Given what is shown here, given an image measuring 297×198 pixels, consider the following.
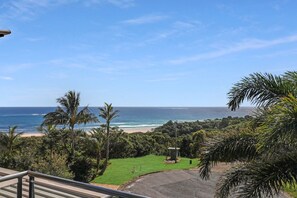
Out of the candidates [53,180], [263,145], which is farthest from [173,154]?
[53,180]

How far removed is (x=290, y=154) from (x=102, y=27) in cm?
873

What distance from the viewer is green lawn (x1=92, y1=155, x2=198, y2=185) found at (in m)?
21.2

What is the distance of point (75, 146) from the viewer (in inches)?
1086

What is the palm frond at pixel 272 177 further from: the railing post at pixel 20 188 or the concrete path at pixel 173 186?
the concrete path at pixel 173 186

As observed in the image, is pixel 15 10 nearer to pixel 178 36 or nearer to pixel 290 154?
pixel 290 154

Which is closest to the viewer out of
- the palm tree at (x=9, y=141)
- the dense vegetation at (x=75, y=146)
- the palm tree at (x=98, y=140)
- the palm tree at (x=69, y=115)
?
the dense vegetation at (x=75, y=146)

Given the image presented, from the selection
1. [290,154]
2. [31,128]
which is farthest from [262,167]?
[31,128]

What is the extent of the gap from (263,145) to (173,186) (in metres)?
14.7

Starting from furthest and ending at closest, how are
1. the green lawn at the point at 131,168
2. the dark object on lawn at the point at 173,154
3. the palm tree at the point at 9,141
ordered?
the dark object on lawn at the point at 173,154
the palm tree at the point at 9,141
the green lawn at the point at 131,168

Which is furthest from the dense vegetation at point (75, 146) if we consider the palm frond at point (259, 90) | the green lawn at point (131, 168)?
the palm frond at point (259, 90)

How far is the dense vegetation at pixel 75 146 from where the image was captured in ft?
60.2

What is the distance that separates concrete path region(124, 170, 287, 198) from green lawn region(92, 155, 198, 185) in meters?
1.19

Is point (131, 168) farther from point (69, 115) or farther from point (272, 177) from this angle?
point (272, 177)

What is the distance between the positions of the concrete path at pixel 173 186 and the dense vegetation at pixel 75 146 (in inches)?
77.8
